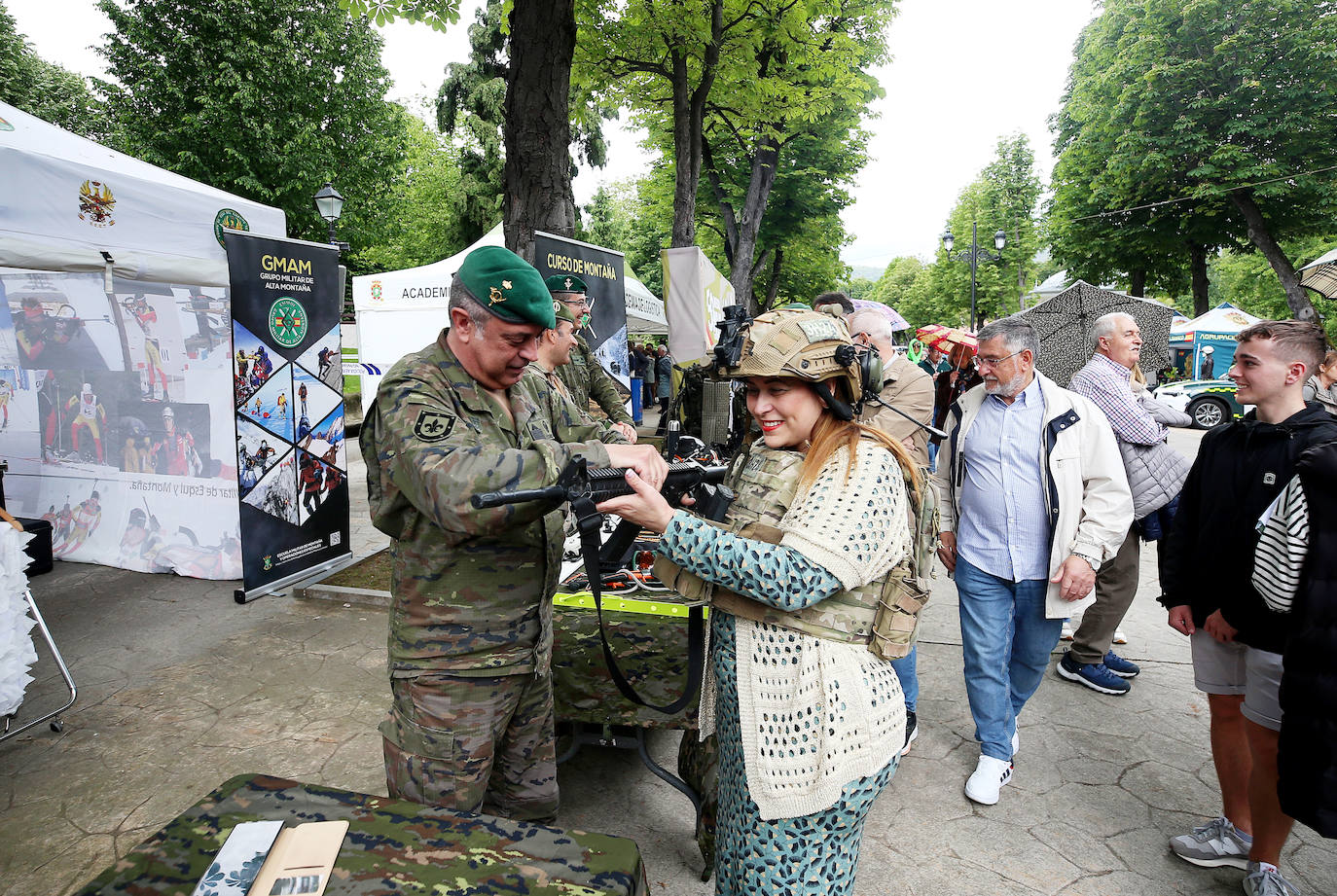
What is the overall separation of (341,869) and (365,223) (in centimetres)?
2596

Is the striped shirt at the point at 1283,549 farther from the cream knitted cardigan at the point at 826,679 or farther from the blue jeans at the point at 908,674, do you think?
the blue jeans at the point at 908,674

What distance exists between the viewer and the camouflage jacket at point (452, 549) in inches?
67.7

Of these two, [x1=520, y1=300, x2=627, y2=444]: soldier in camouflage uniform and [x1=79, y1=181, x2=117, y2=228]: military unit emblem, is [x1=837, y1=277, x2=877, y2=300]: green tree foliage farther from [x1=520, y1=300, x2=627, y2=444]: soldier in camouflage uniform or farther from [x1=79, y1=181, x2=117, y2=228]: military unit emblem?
[x1=79, y1=181, x2=117, y2=228]: military unit emblem

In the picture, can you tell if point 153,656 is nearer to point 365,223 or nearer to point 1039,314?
point 1039,314

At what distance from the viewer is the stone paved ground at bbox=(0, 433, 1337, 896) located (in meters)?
2.74

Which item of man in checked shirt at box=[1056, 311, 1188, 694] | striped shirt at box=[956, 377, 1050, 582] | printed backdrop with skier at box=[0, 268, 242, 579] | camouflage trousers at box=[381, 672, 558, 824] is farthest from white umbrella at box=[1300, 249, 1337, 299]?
printed backdrop with skier at box=[0, 268, 242, 579]

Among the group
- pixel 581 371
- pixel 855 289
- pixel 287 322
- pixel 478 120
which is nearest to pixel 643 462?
pixel 581 371

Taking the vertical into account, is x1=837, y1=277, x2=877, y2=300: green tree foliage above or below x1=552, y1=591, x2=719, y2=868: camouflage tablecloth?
above

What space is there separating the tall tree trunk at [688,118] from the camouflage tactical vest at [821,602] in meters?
8.35

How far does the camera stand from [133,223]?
15.3 feet

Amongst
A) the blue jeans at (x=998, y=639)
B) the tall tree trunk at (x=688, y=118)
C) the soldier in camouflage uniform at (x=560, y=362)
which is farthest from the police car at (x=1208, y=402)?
the soldier in camouflage uniform at (x=560, y=362)

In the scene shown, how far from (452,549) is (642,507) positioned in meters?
0.70

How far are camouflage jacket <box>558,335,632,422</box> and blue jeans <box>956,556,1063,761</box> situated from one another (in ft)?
10.1

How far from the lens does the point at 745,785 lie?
1669mm
